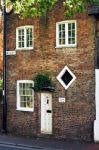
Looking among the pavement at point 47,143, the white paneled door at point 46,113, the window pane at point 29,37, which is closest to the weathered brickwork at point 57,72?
the white paneled door at point 46,113

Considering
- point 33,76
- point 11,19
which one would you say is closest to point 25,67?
point 33,76

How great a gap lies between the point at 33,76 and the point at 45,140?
3799mm

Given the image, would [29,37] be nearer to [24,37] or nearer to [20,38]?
[24,37]

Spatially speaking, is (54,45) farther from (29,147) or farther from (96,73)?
(29,147)

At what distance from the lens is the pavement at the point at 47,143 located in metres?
22.2

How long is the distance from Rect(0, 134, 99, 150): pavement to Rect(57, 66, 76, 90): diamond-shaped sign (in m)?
2.91

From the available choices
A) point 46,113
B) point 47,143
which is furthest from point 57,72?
point 47,143

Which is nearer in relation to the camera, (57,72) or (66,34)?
(66,34)

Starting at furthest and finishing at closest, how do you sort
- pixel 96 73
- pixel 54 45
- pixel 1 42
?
pixel 1 42, pixel 54 45, pixel 96 73

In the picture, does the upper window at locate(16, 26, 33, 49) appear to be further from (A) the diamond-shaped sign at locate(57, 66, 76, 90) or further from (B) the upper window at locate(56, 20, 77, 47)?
(A) the diamond-shaped sign at locate(57, 66, 76, 90)

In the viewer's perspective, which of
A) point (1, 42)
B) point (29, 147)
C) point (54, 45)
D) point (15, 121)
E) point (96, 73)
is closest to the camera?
point (29, 147)

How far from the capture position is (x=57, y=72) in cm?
2553

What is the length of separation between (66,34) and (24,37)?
3079 millimetres

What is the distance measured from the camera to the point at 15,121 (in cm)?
2761
